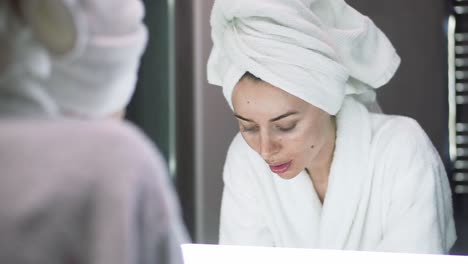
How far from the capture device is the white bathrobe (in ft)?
5.25

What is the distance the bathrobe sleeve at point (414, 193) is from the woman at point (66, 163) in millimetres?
1041

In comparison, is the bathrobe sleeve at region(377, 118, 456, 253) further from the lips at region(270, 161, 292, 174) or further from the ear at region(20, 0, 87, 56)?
the ear at region(20, 0, 87, 56)

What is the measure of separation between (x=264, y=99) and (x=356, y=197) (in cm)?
32

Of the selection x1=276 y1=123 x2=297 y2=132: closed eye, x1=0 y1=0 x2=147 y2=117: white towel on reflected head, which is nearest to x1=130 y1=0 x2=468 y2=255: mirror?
x1=276 y1=123 x2=297 y2=132: closed eye

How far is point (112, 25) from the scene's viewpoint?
709 millimetres

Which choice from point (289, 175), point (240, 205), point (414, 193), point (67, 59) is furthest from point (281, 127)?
point (67, 59)

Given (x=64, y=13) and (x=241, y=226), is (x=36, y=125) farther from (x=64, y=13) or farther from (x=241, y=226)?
(x=241, y=226)

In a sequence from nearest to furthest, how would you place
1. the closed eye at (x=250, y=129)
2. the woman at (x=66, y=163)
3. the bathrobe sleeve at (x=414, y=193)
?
the woman at (x=66, y=163)
the bathrobe sleeve at (x=414, y=193)
the closed eye at (x=250, y=129)

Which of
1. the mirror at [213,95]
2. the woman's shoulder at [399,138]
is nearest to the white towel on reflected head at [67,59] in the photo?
the mirror at [213,95]

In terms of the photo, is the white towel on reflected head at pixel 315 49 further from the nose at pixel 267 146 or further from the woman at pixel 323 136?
the nose at pixel 267 146

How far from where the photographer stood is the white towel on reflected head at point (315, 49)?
160cm

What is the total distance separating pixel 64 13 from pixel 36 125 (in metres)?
0.11

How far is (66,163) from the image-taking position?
0.60 m

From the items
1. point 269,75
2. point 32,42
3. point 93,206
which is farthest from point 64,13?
point 269,75
